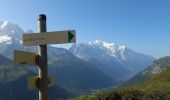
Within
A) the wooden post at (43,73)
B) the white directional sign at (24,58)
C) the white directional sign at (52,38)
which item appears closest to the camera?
the white directional sign at (24,58)

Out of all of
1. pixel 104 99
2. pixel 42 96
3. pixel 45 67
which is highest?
pixel 45 67

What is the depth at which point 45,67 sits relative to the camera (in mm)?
11172

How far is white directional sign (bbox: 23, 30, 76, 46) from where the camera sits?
37.0 feet

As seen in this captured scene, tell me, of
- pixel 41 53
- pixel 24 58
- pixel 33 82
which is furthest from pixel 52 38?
pixel 33 82

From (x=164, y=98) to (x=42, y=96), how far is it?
59.4ft

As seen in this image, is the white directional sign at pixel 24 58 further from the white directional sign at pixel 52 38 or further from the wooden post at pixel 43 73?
the white directional sign at pixel 52 38

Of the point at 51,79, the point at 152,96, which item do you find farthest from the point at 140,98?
the point at 51,79

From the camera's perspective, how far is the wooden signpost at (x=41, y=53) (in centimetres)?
1098

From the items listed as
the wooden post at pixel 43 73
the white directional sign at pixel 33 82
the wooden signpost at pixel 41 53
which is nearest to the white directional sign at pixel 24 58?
the wooden signpost at pixel 41 53

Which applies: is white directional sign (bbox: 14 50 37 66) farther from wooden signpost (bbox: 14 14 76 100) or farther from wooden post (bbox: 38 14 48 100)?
wooden post (bbox: 38 14 48 100)

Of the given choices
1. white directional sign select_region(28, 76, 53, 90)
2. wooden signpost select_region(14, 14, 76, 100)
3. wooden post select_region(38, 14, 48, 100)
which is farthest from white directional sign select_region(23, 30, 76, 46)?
white directional sign select_region(28, 76, 53, 90)

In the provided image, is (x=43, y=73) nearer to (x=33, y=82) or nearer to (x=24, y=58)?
(x=33, y=82)

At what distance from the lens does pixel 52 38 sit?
37.4 ft

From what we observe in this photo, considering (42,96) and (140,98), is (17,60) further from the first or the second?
(140,98)
